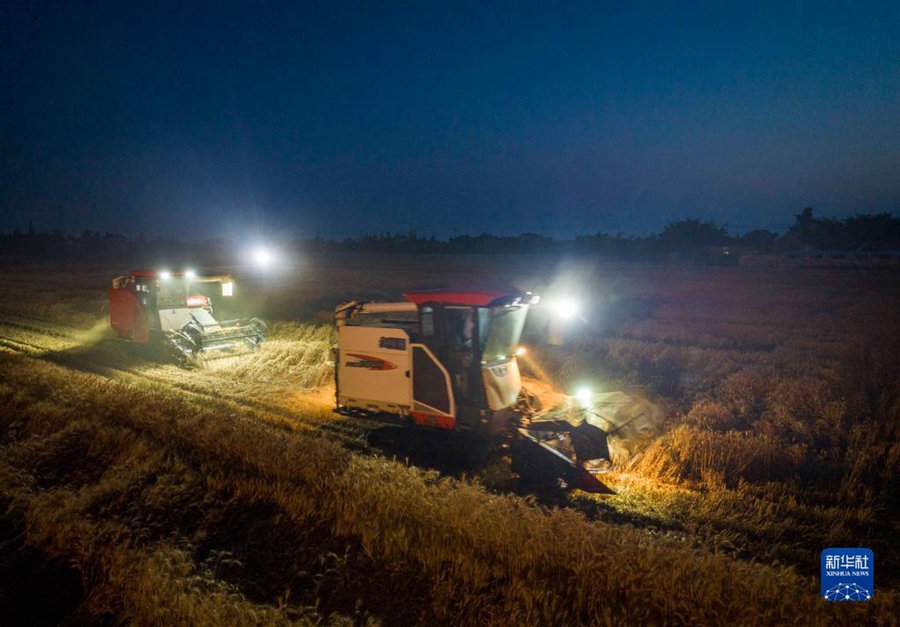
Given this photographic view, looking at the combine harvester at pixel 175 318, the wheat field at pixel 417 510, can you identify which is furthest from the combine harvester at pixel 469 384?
the combine harvester at pixel 175 318

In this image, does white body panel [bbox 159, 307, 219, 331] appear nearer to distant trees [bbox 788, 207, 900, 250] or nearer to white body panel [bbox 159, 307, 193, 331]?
Result: white body panel [bbox 159, 307, 193, 331]

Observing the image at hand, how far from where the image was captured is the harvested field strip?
4.02m

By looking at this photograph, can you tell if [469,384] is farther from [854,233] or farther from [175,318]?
[854,233]

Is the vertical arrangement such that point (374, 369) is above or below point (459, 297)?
below

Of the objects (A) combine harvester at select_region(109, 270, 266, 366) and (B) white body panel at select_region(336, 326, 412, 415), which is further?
(A) combine harvester at select_region(109, 270, 266, 366)

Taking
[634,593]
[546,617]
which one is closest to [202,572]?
[546,617]

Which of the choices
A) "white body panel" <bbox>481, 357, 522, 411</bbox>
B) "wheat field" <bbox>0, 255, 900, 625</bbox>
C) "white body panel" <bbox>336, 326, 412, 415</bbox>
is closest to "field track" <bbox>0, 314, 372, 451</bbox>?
"wheat field" <bbox>0, 255, 900, 625</bbox>

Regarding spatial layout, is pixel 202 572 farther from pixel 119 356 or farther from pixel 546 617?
pixel 119 356

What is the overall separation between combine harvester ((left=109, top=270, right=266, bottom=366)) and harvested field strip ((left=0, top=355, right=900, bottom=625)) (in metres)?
6.80

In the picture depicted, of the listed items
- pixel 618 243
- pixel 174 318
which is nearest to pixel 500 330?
pixel 174 318

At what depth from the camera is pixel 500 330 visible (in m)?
7.49

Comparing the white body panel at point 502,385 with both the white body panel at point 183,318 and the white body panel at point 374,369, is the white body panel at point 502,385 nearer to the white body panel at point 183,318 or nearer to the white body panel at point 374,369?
the white body panel at point 374,369

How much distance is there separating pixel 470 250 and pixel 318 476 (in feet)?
343

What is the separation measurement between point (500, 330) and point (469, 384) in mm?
867
